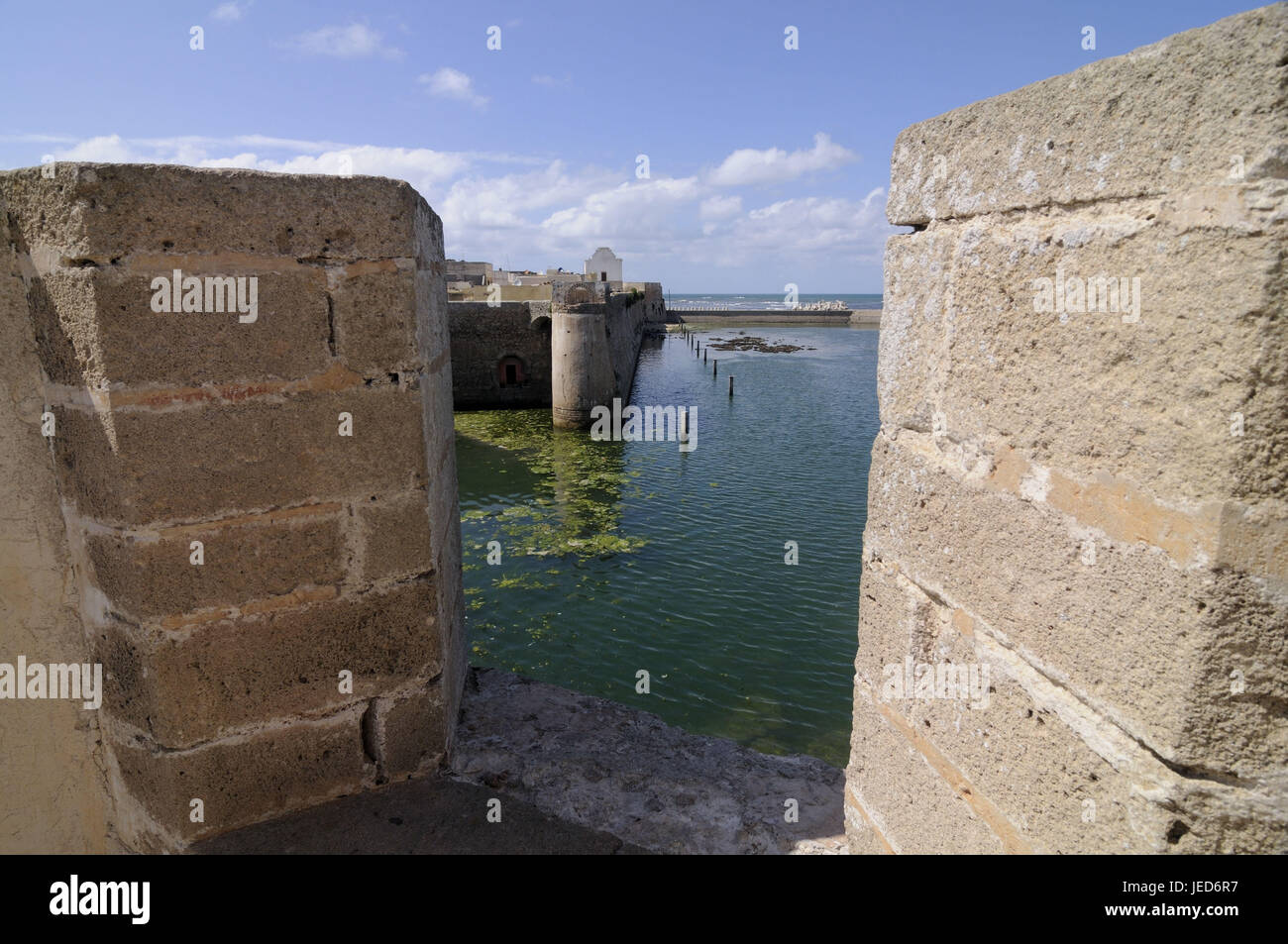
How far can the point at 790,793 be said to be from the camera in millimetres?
2803

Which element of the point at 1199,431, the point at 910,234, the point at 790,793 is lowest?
the point at 790,793

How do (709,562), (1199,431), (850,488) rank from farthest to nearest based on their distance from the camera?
(850,488), (709,562), (1199,431)

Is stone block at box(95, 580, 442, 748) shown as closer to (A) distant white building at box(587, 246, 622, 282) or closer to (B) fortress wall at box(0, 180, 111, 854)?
(B) fortress wall at box(0, 180, 111, 854)

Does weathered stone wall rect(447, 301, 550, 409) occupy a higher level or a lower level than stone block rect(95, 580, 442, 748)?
higher

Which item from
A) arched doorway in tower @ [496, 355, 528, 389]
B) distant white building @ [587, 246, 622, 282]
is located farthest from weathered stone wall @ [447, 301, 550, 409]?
distant white building @ [587, 246, 622, 282]

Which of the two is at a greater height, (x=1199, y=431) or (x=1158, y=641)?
(x=1199, y=431)

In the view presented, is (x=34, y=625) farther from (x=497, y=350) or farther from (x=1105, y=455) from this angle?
(x=497, y=350)

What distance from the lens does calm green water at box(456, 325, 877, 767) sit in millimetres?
8172

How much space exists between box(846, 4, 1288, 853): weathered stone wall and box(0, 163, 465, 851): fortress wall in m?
1.62

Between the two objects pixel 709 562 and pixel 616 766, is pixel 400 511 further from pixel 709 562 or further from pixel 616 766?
pixel 709 562

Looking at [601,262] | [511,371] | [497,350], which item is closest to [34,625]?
[497,350]

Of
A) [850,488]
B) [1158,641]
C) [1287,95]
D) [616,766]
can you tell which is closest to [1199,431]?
[1158,641]

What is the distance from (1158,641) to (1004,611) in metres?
0.37

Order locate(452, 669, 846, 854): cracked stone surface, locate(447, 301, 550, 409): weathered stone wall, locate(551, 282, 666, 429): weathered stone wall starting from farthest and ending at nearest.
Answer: locate(447, 301, 550, 409): weathered stone wall, locate(551, 282, 666, 429): weathered stone wall, locate(452, 669, 846, 854): cracked stone surface
